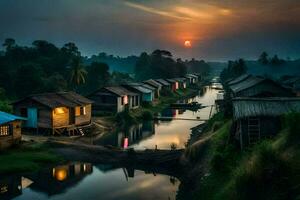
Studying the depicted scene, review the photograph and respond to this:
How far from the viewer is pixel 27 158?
3228cm

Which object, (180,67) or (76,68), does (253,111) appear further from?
(180,67)

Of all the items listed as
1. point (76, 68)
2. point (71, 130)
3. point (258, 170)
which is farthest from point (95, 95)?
point (258, 170)

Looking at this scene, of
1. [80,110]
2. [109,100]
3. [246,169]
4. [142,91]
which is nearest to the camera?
[246,169]

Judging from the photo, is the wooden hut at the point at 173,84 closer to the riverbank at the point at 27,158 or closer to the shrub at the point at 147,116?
the shrub at the point at 147,116

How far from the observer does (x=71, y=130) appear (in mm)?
46594

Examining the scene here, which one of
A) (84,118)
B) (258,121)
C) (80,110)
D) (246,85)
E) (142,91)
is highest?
(246,85)

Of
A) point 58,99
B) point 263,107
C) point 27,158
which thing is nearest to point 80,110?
point 58,99

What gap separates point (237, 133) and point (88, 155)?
638 inches

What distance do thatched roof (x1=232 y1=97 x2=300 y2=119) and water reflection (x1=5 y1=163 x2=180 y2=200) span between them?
27.0ft

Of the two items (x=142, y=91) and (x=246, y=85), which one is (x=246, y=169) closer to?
(x=246, y=85)

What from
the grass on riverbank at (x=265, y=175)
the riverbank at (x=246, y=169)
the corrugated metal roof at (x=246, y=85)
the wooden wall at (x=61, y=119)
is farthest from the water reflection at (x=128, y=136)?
the grass on riverbank at (x=265, y=175)

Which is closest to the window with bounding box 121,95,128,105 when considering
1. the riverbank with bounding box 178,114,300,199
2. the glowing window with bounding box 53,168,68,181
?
the glowing window with bounding box 53,168,68,181

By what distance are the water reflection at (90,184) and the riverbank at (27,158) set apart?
0.89 metres

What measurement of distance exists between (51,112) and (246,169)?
102 feet
